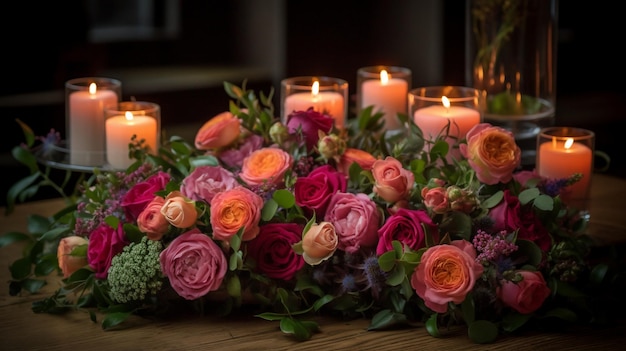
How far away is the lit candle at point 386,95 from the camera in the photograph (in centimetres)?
186

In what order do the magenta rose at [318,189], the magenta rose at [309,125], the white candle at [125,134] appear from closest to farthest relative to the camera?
the magenta rose at [318,189]
the magenta rose at [309,125]
the white candle at [125,134]

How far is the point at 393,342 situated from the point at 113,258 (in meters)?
0.38

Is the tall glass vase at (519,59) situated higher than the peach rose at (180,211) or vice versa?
the tall glass vase at (519,59)

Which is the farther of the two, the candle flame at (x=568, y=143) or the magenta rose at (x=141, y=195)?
the candle flame at (x=568, y=143)

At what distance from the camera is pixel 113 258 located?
1330 mm

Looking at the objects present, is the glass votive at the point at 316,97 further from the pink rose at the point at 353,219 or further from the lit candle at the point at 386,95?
the pink rose at the point at 353,219

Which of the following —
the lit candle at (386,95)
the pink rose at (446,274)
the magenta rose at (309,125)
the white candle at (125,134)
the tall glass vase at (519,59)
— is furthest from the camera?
the tall glass vase at (519,59)

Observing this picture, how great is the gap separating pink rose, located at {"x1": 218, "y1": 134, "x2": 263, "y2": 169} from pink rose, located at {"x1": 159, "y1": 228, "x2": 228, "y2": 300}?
0.22 metres

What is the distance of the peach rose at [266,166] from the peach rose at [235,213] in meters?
0.06

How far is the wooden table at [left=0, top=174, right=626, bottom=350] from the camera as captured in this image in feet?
4.19

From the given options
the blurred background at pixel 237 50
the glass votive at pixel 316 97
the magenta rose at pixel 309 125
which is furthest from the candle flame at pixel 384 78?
the blurred background at pixel 237 50

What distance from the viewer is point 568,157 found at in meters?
1.52

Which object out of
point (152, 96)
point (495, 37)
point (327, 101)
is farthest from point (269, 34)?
point (327, 101)

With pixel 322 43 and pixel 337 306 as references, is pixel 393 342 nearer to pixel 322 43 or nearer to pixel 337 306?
pixel 337 306
